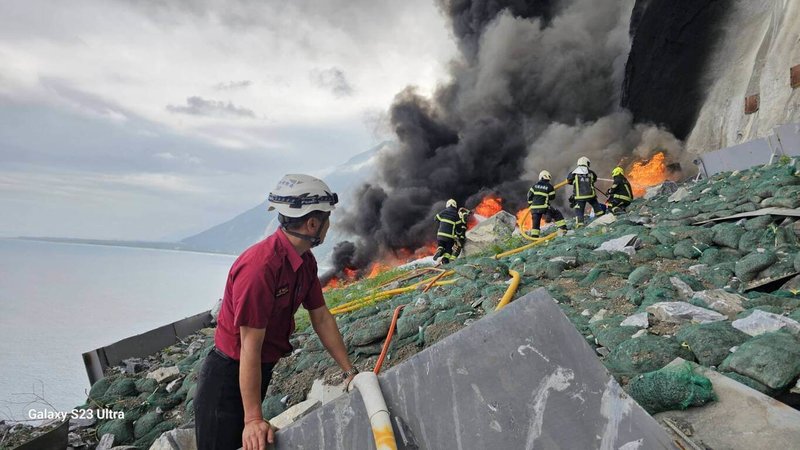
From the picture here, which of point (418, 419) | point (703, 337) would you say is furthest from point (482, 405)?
point (703, 337)

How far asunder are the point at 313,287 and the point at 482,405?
1.18 meters

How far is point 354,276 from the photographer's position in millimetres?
23734

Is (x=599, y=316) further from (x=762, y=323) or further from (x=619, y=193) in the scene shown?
(x=619, y=193)

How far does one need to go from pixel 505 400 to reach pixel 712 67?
20.0 m

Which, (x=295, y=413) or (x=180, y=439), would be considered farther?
(x=295, y=413)

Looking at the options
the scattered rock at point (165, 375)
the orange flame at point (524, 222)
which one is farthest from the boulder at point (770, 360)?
the orange flame at point (524, 222)

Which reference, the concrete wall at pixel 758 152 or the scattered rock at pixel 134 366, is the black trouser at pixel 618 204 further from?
the scattered rock at pixel 134 366

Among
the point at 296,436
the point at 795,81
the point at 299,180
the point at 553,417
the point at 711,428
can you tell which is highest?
the point at 795,81

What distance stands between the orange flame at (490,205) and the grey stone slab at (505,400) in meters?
21.2

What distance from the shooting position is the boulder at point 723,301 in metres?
3.05

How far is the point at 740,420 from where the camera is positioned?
1663 millimetres

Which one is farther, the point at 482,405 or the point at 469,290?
the point at 469,290

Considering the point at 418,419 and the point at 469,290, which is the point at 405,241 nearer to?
the point at 469,290

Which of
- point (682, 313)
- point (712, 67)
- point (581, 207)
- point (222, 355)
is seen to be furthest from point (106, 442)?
point (712, 67)
